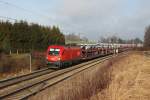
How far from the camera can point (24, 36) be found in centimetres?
5838

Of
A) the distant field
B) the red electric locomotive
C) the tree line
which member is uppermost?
the tree line

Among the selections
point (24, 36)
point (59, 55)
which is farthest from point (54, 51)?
point (24, 36)

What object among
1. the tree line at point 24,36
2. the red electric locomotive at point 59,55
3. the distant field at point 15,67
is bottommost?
the distant field at point 15,67

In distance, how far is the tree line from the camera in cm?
5246

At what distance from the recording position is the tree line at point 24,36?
52.5m

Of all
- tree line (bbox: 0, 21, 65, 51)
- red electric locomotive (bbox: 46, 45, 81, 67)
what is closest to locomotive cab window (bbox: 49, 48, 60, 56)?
red electric locomotive (bbox: 46, 45, 81, 67)

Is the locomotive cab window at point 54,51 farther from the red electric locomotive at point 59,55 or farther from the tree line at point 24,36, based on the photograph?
the tree line at point 24,36

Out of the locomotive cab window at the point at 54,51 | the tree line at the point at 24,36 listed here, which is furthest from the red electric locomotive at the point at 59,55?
the tree line at the point at 24,36

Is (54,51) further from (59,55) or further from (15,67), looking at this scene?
(15,67)

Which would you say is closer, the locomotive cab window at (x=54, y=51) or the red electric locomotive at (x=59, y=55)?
the red electric locomotive at (x=59, y=55)

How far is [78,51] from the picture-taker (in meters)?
38.8

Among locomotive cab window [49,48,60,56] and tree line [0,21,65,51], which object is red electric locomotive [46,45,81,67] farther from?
tree line [0,21,65,51]

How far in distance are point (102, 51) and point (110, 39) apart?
82.0 meters

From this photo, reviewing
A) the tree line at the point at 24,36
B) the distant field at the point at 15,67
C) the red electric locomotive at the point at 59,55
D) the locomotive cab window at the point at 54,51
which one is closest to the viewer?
the distant field at the point at 15,67
